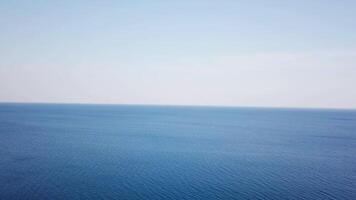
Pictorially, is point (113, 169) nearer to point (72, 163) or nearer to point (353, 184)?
point (72, 163)

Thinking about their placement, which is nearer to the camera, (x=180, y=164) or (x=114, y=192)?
(x=114, y=192)

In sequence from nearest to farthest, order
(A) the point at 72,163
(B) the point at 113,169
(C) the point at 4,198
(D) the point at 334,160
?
(C) the point at 4,198 < (B) the point at 113,169 < (A) the point at 72,163 < (D) the point at 334,160

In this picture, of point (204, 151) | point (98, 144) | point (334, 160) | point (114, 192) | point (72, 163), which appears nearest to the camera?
point (114, 192)

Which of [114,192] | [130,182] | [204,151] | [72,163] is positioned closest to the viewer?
[114,192]

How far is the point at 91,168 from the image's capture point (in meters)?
46.4

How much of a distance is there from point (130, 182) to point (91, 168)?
1093 centimetres

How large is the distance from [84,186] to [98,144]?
35529 millimetres

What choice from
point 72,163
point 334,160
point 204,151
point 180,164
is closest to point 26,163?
point 72,163

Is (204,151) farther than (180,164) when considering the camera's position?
Yes

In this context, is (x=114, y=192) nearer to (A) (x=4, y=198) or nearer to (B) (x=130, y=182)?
(B) (x=130, y=182)

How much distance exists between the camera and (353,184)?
Answer: 132 ft

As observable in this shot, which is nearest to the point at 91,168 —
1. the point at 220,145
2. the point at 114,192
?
the point at 114,192

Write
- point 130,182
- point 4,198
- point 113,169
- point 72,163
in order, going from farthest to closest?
1. point 72,163
2. point 113,169
3. point 130,182
4. point 4,198

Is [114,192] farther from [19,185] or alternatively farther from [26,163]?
[26,163]
